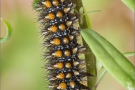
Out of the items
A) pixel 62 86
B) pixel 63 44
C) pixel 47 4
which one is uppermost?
pixel 47 4

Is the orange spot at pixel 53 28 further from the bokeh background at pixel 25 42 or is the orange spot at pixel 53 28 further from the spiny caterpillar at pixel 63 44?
the bokeh background at pixel 25 42

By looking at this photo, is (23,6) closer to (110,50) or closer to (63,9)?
(63,9)

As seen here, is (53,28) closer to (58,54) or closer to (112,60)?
(58,54)

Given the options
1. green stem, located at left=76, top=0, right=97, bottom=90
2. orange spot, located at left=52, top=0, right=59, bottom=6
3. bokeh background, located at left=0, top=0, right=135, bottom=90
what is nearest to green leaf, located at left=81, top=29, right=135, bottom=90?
green stem, located at left=76, top=0, right=97, bottom=90

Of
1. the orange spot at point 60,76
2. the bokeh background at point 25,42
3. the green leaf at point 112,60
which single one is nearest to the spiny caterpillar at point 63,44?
the orange spot at point 60,76

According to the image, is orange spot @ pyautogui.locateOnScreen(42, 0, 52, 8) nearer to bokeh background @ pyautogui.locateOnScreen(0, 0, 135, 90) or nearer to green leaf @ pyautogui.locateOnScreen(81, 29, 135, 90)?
green leaf @ pyautogui.locateOnScreen(81, 29, 135, 90)

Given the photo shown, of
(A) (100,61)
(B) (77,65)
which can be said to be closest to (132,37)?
(B) (77,65)

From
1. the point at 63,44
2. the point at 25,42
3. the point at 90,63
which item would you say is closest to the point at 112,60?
the point at 90,63
